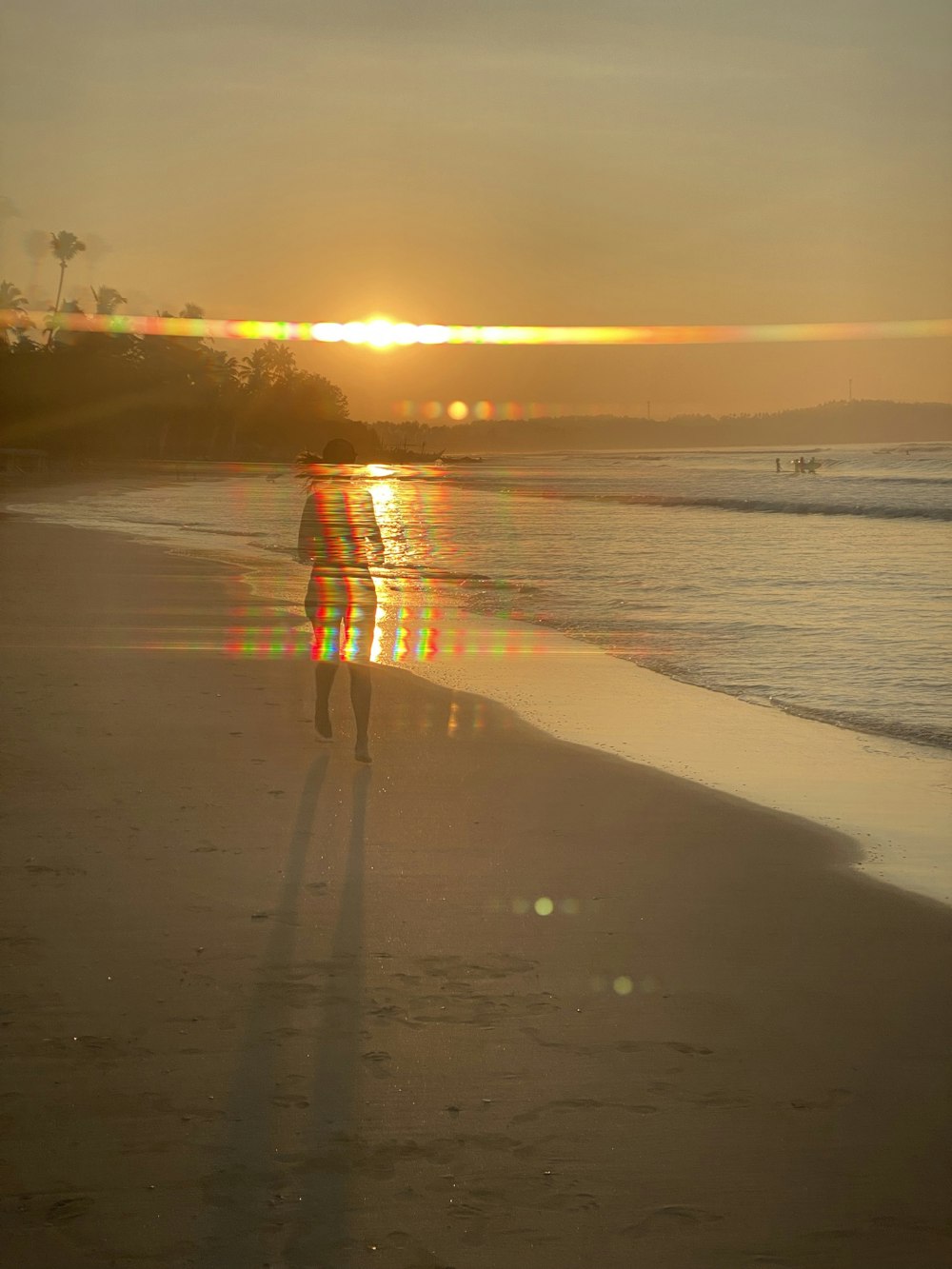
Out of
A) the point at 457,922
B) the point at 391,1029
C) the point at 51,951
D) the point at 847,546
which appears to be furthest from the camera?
the point at 847,546

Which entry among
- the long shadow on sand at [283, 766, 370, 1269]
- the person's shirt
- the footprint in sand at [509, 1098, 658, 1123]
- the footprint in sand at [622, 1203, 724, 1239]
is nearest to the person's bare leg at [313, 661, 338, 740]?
the person's shirt

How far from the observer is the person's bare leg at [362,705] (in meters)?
7.52

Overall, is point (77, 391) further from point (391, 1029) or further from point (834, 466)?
point (391, 1029)

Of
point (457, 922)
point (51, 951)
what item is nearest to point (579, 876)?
point (457, 922)

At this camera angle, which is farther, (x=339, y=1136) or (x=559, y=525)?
(x=559, y=525)

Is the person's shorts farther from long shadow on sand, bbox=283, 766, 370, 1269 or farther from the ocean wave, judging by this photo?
the ocean wave

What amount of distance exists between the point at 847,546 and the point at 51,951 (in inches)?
1064

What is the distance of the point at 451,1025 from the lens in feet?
13.1

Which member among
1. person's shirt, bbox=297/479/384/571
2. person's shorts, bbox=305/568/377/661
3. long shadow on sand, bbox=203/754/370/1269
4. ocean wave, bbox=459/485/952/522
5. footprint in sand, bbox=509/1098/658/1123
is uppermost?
ocean wave, bbox=459/485/952/522

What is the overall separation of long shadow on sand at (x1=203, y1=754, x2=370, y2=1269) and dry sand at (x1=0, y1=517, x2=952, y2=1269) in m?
0.01

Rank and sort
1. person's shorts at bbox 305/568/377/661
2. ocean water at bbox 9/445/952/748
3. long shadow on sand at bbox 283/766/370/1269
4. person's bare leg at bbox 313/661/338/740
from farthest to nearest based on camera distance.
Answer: ocean water at bbox 9/445/952/748, person's shorts at bbox 305/568/377/661, person's bare leg at bbox 313/661/338/740, long shadow on sand at bbox 283/766/370/1269

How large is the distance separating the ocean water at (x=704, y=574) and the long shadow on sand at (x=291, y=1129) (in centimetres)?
551

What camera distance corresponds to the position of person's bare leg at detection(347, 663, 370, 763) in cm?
752

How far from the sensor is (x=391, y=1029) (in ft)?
13.0
